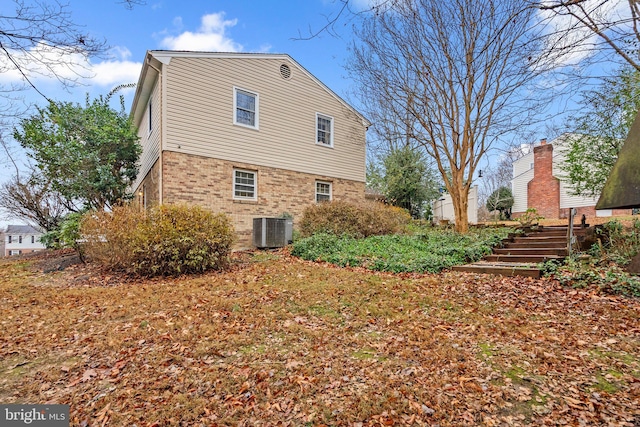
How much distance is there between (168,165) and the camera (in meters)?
9.49

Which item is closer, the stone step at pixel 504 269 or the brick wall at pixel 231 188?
the stone step at pixel 504 269

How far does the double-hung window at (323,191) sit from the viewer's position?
1310cm

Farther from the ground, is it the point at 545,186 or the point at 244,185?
the point at 545,186

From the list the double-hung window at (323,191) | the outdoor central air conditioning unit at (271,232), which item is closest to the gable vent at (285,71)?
the double-hung window at (323,191)

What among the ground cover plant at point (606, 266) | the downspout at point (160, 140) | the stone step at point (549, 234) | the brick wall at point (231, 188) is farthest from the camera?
the brick wall at point (231, 188)

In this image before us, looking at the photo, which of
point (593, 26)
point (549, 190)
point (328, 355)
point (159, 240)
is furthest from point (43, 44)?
point (549, 190)

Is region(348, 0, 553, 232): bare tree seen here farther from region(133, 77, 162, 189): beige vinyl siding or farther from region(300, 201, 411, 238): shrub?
region(133, 77, 162, 189): beige vinyl siding

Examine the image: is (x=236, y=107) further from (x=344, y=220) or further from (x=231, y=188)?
(x=344, y=220)

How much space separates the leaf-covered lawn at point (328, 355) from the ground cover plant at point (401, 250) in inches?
58.9

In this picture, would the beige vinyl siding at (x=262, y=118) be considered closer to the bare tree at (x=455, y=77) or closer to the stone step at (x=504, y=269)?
the bare tree at (x=455, y=77)

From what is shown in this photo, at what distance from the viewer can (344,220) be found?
1073 cm

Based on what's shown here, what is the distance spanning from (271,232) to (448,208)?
33.1ft

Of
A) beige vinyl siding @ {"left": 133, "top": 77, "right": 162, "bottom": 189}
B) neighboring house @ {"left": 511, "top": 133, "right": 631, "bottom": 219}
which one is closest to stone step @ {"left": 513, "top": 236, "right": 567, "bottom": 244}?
beige vinyl siding @ {"left": 133, "top": 77, "right": 162, "bottom": 189}

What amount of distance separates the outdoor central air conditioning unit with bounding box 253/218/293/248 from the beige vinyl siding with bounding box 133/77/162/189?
3786 mm
